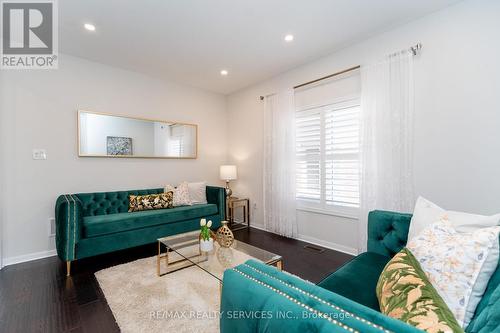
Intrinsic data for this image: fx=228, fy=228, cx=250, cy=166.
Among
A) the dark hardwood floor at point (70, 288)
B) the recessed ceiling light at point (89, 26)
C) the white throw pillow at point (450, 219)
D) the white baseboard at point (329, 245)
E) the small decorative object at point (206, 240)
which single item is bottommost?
the dark hardwood floor at point (70, 288)

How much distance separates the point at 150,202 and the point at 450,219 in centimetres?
348

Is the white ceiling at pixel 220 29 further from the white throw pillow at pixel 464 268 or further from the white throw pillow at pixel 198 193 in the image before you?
the white throw pillow at pixel 464 268

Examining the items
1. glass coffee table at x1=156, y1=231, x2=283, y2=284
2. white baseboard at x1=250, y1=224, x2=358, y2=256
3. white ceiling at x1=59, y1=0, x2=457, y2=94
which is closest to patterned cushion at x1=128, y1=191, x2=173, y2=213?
glass coffee table at x1=156, y1=231, x2=283, y2=284

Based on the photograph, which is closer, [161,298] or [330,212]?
[161,298]

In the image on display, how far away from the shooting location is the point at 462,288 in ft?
2.90

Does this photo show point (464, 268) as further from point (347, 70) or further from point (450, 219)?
point (347, 70)

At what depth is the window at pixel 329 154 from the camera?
10.0 ft

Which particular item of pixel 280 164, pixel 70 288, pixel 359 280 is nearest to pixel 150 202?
pixel 70 288

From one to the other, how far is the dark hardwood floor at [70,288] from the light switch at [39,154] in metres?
1.31

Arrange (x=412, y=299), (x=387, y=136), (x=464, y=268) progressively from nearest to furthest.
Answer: (x=412, y=299) → (x=464, y=268) → (x=387, y=136)

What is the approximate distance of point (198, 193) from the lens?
13.1 ft

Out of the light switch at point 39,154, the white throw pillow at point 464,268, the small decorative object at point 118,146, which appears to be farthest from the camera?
the small decorative object at point 118,146

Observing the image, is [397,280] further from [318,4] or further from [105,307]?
[318,4]

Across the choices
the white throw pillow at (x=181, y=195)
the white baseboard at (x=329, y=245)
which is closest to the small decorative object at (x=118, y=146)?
the white throw pillow at (x=181, y=195)
